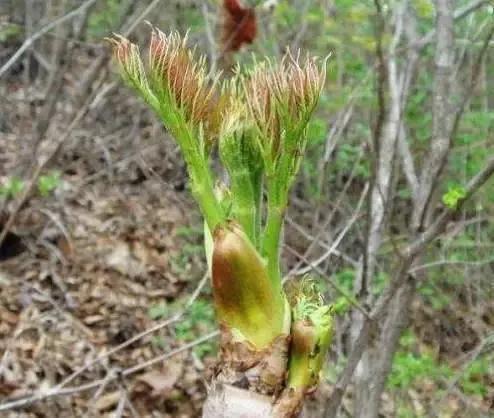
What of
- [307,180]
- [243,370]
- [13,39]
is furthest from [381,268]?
[13,39]

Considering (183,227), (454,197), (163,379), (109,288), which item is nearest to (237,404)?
(454,197)

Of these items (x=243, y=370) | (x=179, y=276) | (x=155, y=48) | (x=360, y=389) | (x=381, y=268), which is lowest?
(x=179, y=276)

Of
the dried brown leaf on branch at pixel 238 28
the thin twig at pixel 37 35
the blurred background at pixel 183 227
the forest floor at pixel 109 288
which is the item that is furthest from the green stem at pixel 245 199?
the thin twig at pixel 37 35

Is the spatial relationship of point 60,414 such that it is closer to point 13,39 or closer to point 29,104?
point 29,104

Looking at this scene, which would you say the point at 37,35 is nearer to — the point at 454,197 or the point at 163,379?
the point at 163,379

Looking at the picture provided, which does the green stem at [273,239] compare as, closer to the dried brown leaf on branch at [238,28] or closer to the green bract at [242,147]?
the green bract at [242,147]

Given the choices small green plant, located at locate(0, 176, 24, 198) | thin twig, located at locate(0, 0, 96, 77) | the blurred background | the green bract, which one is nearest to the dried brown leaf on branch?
the blurred background
